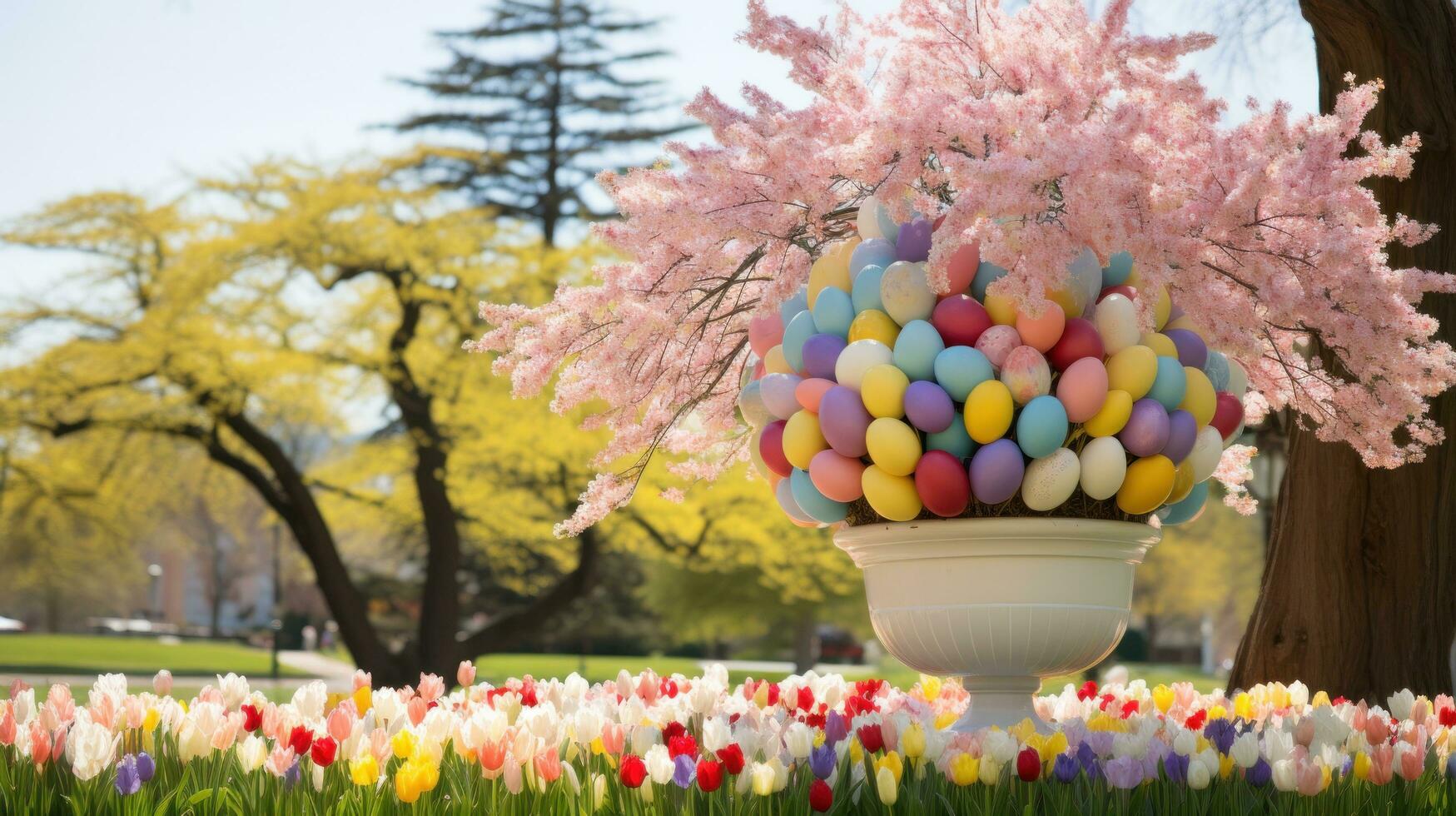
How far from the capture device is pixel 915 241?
3.99 m

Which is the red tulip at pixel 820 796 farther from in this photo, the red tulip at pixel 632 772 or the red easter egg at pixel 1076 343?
the red easter egg at pixel 1076 343

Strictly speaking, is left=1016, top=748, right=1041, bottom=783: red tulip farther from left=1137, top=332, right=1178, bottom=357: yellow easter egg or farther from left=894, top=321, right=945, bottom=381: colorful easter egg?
left=1137, top=332, right=1178, bottom=357: yellow easter egg

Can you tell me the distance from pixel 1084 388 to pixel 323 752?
6.99 ft

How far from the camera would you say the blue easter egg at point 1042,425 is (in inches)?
144

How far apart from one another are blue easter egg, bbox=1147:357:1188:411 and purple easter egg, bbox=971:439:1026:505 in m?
0.46

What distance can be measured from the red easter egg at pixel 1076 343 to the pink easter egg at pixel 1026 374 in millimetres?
114

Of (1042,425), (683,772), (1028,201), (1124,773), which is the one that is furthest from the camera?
(1042,425)

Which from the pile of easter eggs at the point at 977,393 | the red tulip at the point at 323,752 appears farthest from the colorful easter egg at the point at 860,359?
the red tulip at the point at 323,752

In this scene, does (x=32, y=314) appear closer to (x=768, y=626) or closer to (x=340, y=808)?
(x=340, y=808)

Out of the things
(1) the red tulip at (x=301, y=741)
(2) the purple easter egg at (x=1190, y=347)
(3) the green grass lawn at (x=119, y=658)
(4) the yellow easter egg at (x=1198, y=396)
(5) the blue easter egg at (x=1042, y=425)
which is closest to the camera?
(1) the red tulip at (x=301, y=741)

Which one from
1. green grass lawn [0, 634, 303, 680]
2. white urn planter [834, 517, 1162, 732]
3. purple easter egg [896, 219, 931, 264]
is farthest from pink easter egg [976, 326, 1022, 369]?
green grass lawn [0, 634, 303, 680]

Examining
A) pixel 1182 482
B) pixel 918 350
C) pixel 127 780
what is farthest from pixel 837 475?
pixel 127 780

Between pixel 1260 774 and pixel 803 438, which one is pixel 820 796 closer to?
pixel 1260 774

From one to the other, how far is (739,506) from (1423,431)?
13.5 metres
